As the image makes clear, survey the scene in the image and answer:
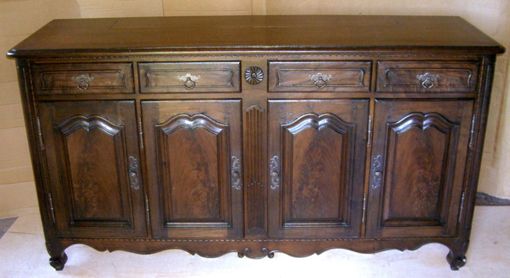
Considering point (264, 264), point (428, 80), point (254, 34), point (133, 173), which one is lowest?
point (264, 264)

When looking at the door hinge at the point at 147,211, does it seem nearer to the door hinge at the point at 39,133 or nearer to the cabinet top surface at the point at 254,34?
the door hinge at the point at 39,133

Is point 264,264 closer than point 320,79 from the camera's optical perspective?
No

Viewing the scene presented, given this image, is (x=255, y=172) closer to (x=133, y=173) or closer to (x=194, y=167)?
(x=194, y=167)

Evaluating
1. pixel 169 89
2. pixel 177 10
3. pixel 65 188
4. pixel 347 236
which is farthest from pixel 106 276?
pixel 177 10

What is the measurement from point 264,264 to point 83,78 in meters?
0.99

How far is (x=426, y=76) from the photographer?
6.03ft

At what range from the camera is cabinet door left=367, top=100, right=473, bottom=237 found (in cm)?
190

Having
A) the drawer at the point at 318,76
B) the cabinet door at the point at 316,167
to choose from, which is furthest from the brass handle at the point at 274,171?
the drawer at the point at 318,76

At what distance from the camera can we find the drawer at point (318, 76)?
5.98ft

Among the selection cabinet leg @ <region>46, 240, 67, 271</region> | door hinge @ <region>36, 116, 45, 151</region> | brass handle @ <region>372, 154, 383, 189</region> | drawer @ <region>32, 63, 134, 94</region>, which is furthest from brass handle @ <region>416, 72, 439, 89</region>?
cabinet leg @ <region>46, 240, 67, 271</region>

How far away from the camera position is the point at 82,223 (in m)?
2.09

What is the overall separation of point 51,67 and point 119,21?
1.43 ft

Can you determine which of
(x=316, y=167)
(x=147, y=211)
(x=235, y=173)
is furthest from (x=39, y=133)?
(x=316, y=167)

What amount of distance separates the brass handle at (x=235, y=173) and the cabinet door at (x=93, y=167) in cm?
34
